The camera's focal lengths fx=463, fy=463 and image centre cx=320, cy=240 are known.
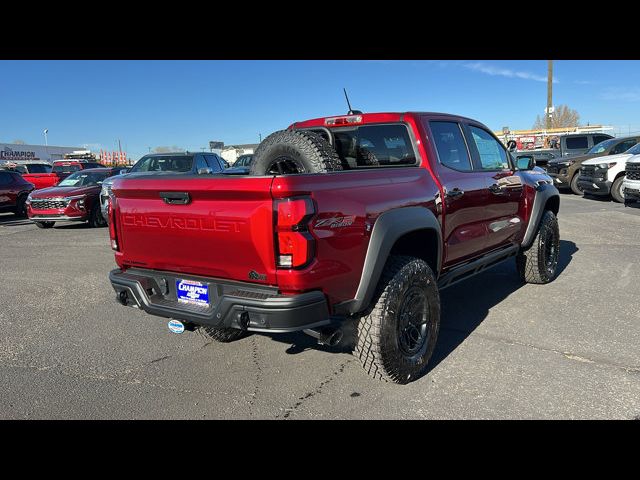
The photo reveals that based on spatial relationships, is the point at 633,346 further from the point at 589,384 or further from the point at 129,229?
the point at 129,229

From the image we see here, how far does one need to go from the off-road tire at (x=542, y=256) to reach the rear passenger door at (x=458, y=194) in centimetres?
137

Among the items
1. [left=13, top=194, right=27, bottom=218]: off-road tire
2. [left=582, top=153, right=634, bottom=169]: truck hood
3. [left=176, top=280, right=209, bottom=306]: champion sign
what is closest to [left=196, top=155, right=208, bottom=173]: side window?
[left=13, top=194, right=27, bottom=218]: off-road tire

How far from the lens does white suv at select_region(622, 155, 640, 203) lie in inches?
430

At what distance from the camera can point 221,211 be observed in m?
2.70

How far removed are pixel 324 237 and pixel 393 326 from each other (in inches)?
34.2

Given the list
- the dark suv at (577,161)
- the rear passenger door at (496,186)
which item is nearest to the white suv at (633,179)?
the dark suv at (577,161)

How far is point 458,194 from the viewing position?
385 centimetres

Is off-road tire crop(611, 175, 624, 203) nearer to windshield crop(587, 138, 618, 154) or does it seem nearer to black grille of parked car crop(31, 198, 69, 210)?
windshield crop(587, 138, 618, 154)

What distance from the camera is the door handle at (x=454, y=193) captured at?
3.72 metres

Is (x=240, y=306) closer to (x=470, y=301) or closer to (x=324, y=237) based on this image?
(x=324, y=237)

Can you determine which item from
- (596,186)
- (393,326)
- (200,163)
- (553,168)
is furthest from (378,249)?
(553,168)

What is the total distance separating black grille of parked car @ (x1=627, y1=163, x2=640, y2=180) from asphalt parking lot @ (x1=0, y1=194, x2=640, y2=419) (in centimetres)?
666

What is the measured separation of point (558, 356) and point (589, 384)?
473 mm

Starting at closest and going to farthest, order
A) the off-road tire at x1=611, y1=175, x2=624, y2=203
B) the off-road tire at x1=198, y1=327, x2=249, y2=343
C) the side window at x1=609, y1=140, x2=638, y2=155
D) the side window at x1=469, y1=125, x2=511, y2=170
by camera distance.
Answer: the off-road tire at x1=198, y1=327, x2=249, y2=343
the side window at x1=469, y1=125, x2=511, y2=170
the off-road tire at x1=611, y1=175, x2=624, y2=203
the side window at x1=609, y1=140, x2=638, y2=155
